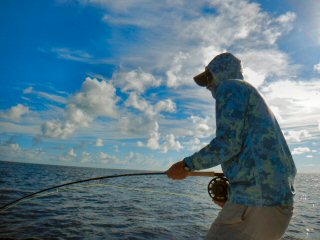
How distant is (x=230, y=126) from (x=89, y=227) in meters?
11.3

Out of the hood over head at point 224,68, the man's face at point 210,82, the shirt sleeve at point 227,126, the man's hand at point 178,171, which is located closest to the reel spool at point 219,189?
the man's hand at point 178,171

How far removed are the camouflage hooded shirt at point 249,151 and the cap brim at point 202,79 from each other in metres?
0.57

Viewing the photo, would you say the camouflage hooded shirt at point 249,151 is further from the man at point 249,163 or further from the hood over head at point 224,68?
the hood over head at point 224,68

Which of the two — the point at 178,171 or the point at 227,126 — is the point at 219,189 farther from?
the point at 227,126

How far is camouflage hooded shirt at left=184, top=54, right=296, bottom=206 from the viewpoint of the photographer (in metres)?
2.62

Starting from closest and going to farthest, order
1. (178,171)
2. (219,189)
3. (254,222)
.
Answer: (254,222) < (178,171) < (219,189)

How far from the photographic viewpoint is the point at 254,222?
8.61 ft

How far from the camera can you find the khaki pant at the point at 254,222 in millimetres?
2607

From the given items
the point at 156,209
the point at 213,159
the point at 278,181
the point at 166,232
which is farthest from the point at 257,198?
the point at 156,209

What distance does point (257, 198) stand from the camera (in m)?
2.59

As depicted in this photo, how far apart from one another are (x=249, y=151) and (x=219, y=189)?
1.21 m

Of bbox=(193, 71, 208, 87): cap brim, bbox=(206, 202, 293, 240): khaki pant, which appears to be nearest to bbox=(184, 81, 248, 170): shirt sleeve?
bbox=(206, 202, 293, 240): khaki pant

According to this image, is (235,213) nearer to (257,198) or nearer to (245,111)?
(257,198)

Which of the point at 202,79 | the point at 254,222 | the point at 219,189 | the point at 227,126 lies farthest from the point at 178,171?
the point at 202,79
